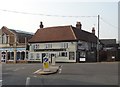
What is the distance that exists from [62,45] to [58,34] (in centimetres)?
383

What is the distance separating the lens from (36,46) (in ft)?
192

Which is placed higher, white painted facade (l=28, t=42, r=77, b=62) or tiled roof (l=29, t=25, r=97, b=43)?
tiled roof (l=29, t=25, r=97, b=43)

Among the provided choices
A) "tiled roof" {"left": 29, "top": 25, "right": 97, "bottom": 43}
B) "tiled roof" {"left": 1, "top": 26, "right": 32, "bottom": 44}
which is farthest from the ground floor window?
"tiled roof" {"left": 1, "top": 26, "right": 32, "bottom": 44}

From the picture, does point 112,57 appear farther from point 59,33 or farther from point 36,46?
point 36,46

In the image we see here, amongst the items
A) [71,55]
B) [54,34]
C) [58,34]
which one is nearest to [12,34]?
[54,34]

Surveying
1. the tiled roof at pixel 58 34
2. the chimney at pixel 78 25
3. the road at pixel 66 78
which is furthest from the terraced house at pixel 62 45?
the road at pixel 66 78

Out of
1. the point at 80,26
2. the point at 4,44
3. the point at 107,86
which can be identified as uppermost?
the point at 80,26

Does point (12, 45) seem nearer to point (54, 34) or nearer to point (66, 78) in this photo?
point (54, 34)

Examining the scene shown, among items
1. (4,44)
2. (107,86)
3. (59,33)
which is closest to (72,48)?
(59,33)

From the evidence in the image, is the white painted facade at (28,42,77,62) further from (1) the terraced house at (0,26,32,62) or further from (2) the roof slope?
(1) the terraced house at (0,26,32,62)

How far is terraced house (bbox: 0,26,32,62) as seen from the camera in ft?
198

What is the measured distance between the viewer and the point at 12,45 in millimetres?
61844

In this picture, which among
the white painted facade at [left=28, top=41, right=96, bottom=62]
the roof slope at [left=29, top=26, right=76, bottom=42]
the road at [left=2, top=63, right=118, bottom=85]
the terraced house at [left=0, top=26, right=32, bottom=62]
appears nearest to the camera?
the road at [left=2, top=63, right=118, bottom=85]

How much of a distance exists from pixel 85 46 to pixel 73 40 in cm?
505
